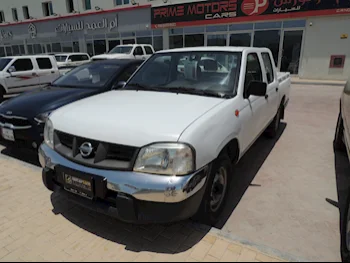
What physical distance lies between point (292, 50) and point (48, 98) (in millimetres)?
14996

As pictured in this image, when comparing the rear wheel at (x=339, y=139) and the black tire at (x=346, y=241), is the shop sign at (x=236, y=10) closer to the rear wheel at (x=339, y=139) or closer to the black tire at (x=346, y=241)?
the rear wheel at (x=339, y=139)

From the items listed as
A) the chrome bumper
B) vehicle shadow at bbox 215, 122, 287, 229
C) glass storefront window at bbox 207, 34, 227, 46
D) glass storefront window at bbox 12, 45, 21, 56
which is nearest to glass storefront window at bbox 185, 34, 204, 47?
glass storefront window at bbox 207, 34, 227, 46

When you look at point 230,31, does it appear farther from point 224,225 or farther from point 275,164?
point 224,225

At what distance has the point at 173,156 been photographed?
215 cm

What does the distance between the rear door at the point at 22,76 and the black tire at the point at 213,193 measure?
9318 mm

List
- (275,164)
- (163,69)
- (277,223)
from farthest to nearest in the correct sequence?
(275,164) → (163,69) → (277,223)

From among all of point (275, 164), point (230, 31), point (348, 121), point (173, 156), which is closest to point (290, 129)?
point (275, 164)

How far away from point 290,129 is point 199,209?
178 inches

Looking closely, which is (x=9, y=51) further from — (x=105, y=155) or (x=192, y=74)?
(x=105, y=155)

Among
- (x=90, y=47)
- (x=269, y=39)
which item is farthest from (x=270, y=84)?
(x=90, y=47)

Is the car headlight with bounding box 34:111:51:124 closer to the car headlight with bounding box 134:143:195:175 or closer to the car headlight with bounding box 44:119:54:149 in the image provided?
the car headlight with bounding box 44:119:54:149

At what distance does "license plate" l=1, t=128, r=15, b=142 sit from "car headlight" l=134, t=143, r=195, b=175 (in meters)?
2.97

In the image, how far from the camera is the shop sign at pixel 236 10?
13984mm

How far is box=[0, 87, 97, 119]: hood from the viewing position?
416 cm
